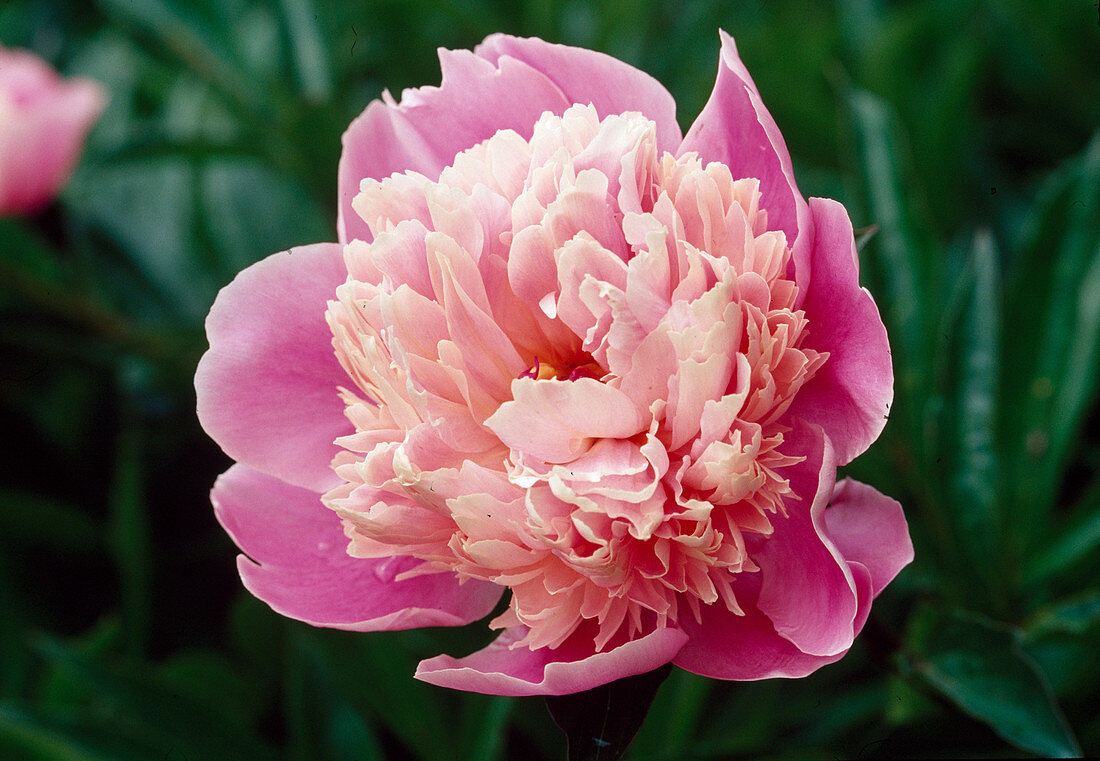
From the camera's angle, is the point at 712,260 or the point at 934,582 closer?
the point at 712,260

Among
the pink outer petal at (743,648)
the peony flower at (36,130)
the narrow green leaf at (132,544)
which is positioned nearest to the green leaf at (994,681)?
the pink outer petal at (743,648)

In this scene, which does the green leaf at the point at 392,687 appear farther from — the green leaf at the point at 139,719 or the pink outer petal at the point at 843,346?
the pink outer petal at the point at 843,346

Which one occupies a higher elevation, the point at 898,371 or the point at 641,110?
the point at 641,110

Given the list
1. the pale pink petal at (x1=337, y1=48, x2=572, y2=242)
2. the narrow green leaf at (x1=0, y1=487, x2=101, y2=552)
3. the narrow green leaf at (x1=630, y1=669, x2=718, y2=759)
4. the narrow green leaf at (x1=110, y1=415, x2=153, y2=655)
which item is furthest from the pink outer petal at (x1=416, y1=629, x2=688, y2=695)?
the narrow green leaf at (x1=0, y1=487, x2=101, y2=552)

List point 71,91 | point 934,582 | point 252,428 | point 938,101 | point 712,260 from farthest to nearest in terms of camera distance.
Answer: point 71,91, point 938,101, point 934,582, point 252,428, point 712,260

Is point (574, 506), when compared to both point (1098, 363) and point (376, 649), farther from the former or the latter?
point (1098, 363)

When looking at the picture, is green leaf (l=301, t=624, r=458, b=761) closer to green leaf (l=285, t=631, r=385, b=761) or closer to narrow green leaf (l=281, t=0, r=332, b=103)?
green leaf (l=285, t=631, r=385, b=761)

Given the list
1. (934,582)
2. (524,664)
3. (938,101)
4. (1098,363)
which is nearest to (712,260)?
(524,664)
